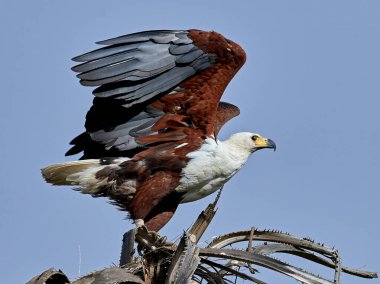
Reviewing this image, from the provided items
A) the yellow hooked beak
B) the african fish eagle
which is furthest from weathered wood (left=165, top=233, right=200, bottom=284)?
the yellow hooked beak

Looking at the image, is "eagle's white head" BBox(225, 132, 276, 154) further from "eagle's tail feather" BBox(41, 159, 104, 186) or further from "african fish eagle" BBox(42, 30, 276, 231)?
"eagle's tail feather" BBox(41, 159, 104, 186)

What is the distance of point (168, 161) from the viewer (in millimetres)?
8094

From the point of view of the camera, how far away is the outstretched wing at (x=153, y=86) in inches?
302

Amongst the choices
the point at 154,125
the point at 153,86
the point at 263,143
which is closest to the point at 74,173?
the point at 154,125

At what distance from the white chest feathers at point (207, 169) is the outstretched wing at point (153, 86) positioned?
18 cm

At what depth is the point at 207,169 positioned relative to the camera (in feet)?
26.5

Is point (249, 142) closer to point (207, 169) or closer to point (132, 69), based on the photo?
point (207, 169)

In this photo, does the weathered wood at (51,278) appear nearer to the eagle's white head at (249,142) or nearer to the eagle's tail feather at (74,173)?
the eagle's tail feather at (74,173)

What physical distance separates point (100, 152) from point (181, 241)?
10.8 ft

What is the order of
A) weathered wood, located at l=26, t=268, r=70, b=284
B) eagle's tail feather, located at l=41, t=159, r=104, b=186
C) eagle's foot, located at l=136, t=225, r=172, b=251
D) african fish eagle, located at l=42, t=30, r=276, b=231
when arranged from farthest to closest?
eagle's tail feather, located at l=41, t=159, r=104, b=186
african fish eagle, located at l=42, t=30, r=276, b=231
eagle's foot, located at l=136, t=225, r=172, b=251
weathered wood, located at l=26, t=268, r=70, b=284

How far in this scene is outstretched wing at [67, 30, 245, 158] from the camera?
766 cm

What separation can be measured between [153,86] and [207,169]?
928mm

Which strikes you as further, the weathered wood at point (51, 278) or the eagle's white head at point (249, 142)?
the eagle's white head at point (249, 142)

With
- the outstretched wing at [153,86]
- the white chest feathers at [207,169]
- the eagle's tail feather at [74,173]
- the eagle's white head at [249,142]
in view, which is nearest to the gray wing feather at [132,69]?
the outstretched wing at [153,86]
